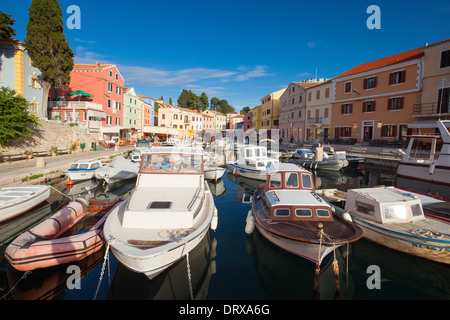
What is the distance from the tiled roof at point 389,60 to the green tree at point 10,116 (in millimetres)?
40460

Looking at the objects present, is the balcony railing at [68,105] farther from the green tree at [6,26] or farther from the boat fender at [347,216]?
the boat fender at [347,216]

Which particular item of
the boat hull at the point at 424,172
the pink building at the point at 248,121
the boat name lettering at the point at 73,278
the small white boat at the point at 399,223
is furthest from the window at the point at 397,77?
the pink building at the point at 248,121

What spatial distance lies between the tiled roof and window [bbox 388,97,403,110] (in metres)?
4.68

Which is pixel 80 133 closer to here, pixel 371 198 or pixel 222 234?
pixel 222 234

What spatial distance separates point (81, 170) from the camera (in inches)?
728

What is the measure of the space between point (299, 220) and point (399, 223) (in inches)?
150

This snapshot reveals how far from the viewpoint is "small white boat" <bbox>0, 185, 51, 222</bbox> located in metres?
10.6

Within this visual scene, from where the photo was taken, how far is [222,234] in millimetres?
10281

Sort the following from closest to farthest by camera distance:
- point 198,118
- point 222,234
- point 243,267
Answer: point 243,267, point 222,234, point 198,118

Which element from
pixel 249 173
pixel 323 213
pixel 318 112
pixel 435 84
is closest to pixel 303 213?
pixel 323 213

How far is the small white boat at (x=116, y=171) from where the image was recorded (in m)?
18.9
